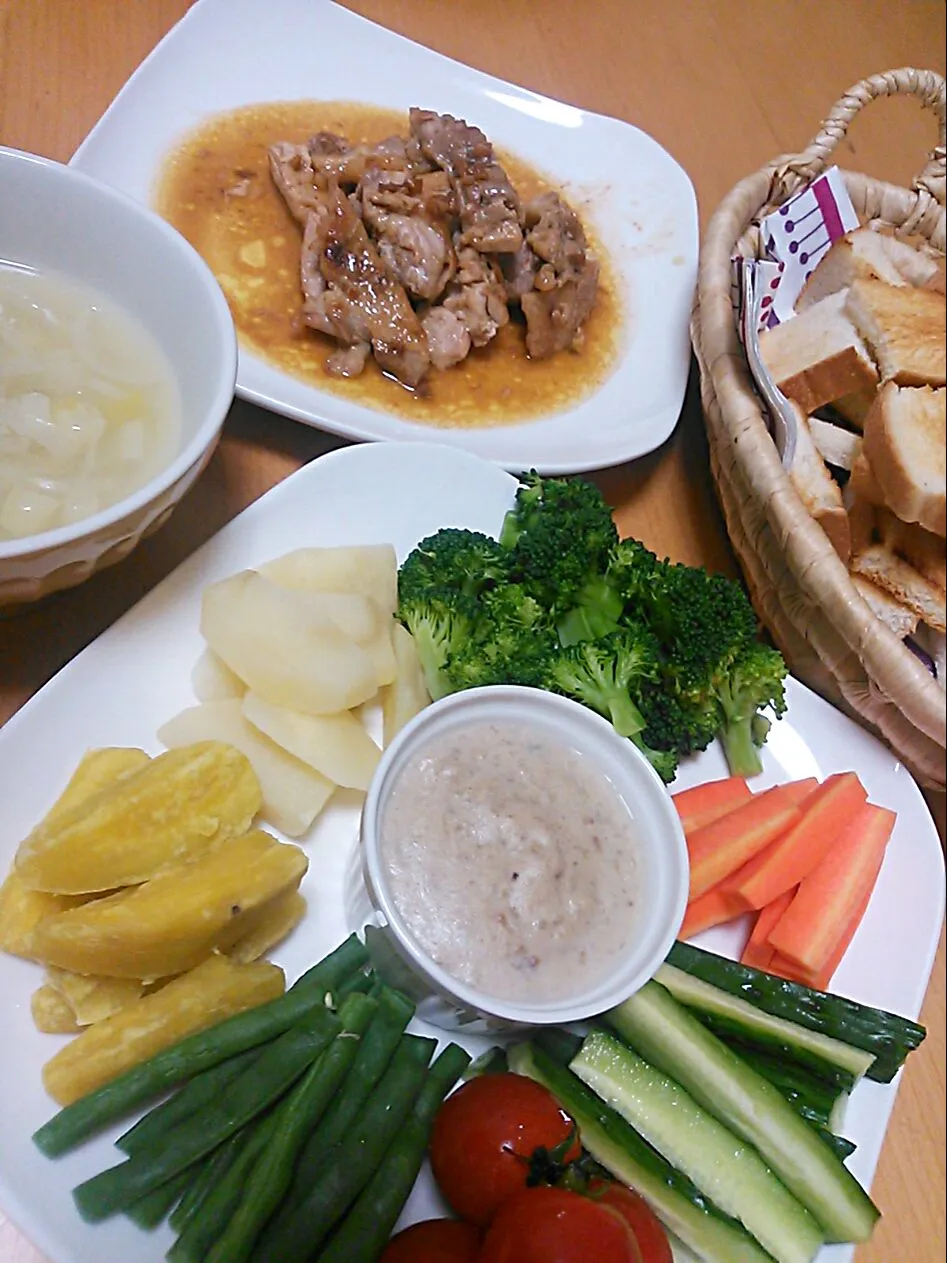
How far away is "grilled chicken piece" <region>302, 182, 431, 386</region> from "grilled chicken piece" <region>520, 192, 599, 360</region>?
261 millimetres

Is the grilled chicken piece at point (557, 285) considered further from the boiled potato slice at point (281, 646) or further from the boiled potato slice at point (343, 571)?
the boiled potato slice at point (281, 646)

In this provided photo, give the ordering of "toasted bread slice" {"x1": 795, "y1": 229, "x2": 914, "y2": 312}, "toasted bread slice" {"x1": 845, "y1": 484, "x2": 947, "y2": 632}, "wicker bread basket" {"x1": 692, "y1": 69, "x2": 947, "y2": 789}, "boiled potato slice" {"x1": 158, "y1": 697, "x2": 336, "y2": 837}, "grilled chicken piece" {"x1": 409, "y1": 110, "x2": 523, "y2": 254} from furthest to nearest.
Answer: "grilled chicken piece" {"x1": 409, "y1": 110, "x2": 523, "y2": 254} → "toasted bread slice" {"x1": 795, "y1": 229, "x2": 914, "y2": 312} → "toasted bread slice" {"x1": 845, "y1": 484, "x2": 947, "y2": 632} → "wicker bread basket" {"x1": 692, "y1": 69, "x2": 947, "y2": 789} → "boiled potato slice" {"x1": 158, "y1": 697, "x2": 336, "y2": 837}

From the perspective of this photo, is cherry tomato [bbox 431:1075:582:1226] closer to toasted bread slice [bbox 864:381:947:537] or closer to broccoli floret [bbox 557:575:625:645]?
broccoli floret [bbox 557:575:625:645]

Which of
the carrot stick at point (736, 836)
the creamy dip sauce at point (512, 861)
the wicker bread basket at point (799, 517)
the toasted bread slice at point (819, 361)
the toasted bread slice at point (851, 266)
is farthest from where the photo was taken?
the toasted bread slice at point (851, 266)

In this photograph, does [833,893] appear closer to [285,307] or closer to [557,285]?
[557,285]

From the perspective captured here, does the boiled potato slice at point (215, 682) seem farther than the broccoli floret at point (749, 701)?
No

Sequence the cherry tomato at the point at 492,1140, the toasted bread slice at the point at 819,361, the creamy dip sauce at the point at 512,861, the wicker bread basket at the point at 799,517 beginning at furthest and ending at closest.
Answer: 1. the toasted bread slice at the point at 819,361
2. the wicker bread basket at the point at 799,517
3. the creamy dip sauce at the point at 512,861
4. the cherry tomato at the point at 492,1140

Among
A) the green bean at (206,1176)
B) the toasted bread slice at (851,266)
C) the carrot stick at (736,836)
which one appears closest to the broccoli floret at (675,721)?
the carrot stick at (736,836)

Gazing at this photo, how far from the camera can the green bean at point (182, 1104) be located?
1.04 metres

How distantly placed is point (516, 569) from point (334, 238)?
786mm

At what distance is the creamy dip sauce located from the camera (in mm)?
1177

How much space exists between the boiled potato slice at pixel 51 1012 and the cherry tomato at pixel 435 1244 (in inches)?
16.3

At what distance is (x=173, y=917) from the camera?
41.6 inches

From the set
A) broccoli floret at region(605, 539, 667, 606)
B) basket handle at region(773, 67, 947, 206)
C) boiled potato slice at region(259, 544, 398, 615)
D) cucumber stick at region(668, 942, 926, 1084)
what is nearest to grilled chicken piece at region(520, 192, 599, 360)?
basket handle at region(773, 67, 947, 206)
